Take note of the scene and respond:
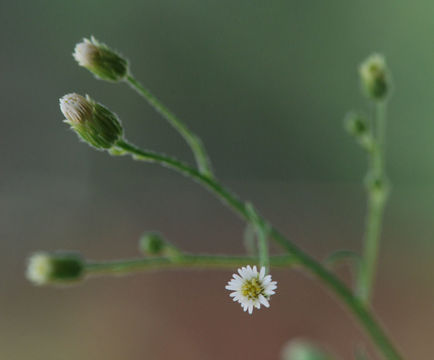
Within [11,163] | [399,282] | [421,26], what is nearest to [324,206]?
[399,282]

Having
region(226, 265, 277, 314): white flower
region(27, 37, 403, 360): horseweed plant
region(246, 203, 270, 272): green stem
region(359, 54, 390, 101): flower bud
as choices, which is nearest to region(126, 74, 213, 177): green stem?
region(27, 37, 403, 360): horseweed plant

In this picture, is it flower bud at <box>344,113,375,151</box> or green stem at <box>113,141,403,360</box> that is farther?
flower bud at <box>344,113,375,151</box>

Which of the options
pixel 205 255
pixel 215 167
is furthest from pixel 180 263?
pixel 215 167

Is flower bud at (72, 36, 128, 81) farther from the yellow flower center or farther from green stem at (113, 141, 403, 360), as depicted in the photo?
the yellow flower center

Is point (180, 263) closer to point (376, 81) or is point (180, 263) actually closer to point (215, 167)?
point (376, 81)

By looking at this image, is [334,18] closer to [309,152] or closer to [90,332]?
[309,152]

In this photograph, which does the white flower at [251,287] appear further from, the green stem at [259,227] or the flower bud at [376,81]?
the flower bud at [376,81]

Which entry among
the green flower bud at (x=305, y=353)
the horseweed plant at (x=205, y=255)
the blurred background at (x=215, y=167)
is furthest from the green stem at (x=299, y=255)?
the blurred background at (x=215, y=167)
